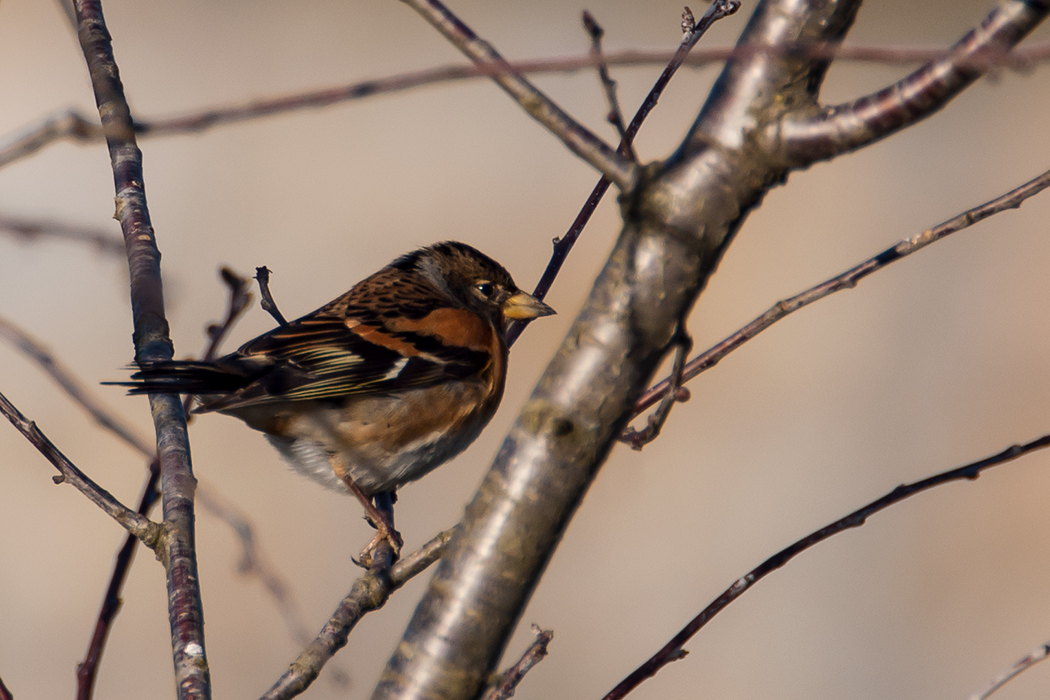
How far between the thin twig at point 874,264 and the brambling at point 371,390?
1.89 m

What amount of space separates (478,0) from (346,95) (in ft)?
29.4

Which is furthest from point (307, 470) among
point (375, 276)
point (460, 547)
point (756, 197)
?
point (756, 197)

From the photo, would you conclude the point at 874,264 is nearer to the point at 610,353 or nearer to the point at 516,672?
the point at 610,353

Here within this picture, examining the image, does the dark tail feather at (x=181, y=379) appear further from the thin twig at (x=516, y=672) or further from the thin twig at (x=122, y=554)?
the thin twig at (x=516, y=672)

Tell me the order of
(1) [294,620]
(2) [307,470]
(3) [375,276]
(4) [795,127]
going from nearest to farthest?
(4) [795,127], (1) [294,620], (2) [307,470], (3) [375,276]

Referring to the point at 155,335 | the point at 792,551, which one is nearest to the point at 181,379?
the point at 155,335

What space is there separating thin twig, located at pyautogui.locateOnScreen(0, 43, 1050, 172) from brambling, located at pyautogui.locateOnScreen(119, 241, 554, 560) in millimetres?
2453

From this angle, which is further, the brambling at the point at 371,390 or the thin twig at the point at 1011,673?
the brambling at the point at 371,390

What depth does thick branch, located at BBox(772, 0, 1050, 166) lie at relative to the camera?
1.34 metres

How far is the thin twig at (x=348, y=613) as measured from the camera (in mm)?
2318

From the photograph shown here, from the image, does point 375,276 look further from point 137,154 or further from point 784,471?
point 784,471

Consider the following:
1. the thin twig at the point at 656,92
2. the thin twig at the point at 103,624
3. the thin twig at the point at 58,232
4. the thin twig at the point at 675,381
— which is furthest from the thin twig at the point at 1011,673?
the thin twig at the point at 58,232

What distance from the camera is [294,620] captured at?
2371 millimetres

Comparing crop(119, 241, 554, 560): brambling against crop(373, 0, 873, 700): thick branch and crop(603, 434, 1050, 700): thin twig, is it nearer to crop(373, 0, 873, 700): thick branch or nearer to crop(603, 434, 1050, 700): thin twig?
crop(603, 434, 1050, 700): thin twig
